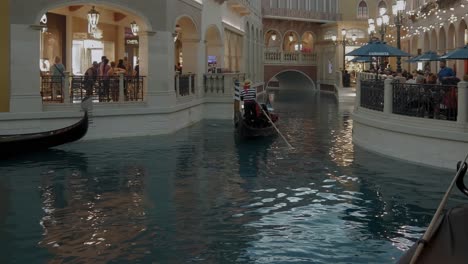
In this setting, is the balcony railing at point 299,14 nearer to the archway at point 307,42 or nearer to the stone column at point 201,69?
the archway at point 307,42

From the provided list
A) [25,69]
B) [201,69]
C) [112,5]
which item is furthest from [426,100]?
[201,69]

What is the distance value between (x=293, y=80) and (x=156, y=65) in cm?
2946

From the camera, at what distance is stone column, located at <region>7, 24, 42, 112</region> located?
41.7 feet

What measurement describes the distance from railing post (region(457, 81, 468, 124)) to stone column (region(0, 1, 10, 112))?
7.81 m

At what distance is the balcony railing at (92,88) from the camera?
1355 centimetres

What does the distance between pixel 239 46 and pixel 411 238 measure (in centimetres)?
2203

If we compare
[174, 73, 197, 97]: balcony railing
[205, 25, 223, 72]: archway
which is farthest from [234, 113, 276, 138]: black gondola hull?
[205, 25, 223, 72]: archway

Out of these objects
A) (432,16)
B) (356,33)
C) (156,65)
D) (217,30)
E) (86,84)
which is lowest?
(86,84)

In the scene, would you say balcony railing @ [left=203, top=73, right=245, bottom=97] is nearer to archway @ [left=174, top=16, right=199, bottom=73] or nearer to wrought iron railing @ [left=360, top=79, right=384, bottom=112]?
archway @ [left=174, top=16, right=199, bottom=73]

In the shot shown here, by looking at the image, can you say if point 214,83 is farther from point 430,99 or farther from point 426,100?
point 430,99

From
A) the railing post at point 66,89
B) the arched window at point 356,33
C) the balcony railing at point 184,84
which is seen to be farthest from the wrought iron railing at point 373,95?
the arched window at point 356,33

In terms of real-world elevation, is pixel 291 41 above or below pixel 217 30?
above

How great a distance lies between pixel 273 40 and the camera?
43.3 m

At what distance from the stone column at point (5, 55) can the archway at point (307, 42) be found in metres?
30.2
